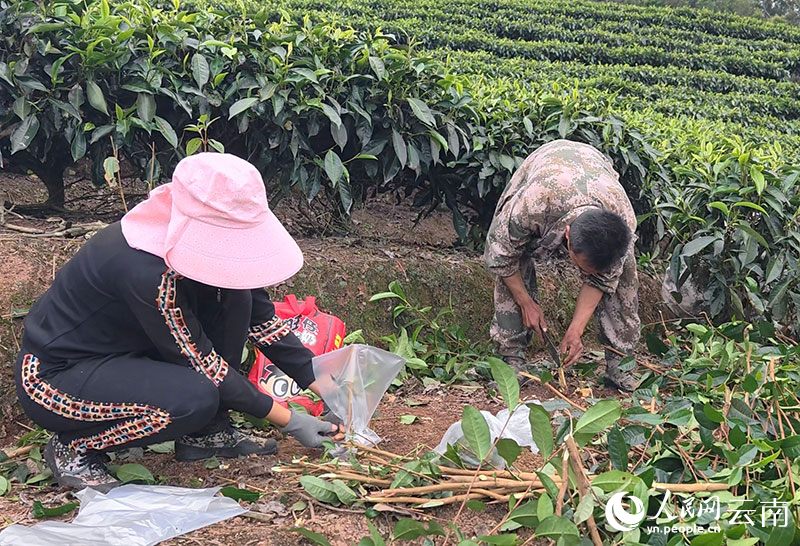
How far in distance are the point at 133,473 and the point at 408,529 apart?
3.15 feet

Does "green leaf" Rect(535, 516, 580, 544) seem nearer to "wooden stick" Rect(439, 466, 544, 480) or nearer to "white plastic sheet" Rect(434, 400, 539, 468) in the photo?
"wooden stick" Rect(439, 466, 544, 480)

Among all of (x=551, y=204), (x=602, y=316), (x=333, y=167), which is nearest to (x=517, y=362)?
(x=602, y=316)

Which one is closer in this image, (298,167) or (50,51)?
(50,51)

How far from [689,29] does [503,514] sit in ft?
57.8

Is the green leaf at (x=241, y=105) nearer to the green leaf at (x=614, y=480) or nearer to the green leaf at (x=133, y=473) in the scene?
the green leaf at (x=133, y=473)

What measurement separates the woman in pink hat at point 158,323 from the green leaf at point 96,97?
3.51ft

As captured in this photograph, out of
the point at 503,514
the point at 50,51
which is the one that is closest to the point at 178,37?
the point at 50,51

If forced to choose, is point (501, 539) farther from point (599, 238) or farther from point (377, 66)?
point (377, 66)

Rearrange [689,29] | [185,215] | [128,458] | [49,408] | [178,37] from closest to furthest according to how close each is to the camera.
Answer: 1. [185,215]
2. [49,408]
3. [128,458]
4. [178,37]
5. [689,29]

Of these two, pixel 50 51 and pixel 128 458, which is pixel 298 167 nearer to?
pixel 50 51

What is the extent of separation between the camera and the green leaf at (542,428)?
1822 mm

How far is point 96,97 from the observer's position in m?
3.04

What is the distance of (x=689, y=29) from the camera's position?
17125mm

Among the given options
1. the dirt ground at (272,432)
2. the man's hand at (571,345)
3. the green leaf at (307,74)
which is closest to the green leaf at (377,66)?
Answer: the green leaf at (307,74)
